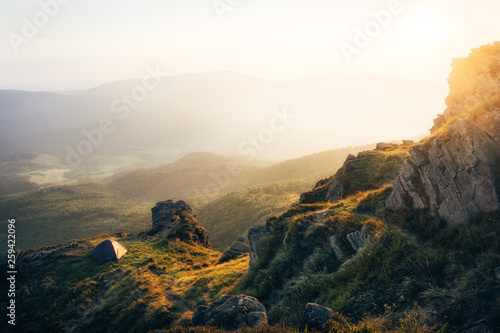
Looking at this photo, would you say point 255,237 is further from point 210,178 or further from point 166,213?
point 210,178

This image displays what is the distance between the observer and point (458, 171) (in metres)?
11.2

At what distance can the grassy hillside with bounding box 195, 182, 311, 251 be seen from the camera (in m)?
50.5

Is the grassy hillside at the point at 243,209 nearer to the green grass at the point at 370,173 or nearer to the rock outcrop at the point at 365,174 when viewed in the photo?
the rock outcrop at the point at 365,174

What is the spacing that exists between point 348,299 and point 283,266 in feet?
19.3

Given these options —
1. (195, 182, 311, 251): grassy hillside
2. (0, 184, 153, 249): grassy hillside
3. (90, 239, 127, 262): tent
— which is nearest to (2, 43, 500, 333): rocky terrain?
(90, 239, 127, 262): tent

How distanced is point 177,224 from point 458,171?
35245 mm

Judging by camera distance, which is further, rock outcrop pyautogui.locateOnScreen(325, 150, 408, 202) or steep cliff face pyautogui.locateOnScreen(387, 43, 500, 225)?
rock outcrop pyautogui.locateOnScreen(325, 150, 408, 202)

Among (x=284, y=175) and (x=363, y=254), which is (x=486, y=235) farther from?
(x=284, y=175)

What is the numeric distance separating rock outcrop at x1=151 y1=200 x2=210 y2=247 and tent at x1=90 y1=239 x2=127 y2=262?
7.52 m

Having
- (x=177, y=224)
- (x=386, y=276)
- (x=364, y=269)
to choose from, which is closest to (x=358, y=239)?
(x=364, y=269)

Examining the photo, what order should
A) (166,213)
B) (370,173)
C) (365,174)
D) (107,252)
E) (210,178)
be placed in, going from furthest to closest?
(210,178) < (166,213) < (107,252) < (365,174) < (370,173)

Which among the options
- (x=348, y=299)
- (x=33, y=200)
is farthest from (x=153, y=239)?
(x=33, y=200)

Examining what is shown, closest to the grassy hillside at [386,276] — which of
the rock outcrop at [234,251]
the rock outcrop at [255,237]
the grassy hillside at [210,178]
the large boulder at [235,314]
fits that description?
the large boulder at [235,314]

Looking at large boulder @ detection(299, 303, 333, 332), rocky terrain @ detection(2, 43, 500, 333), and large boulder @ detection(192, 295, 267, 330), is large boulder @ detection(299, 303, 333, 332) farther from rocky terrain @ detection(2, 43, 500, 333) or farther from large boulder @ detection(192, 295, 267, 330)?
large boulder @ detection(192, 295, 267, 330)
